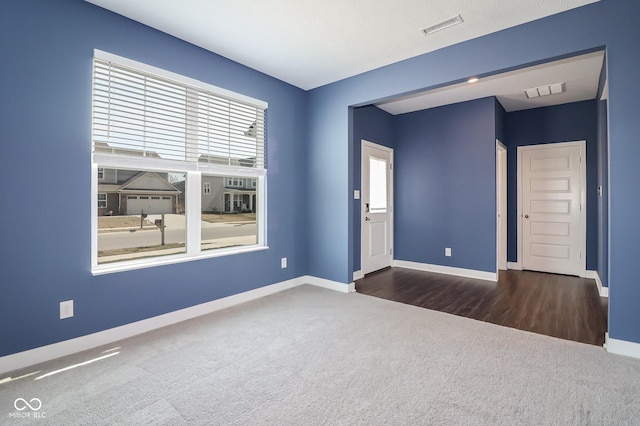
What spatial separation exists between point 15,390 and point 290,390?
1.70 m

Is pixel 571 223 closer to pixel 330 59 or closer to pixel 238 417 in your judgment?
pixel 330 59

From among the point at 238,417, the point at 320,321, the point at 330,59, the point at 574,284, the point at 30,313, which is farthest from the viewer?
the point at 574,284

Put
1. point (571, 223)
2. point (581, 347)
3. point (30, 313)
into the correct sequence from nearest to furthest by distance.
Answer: point (30, 313) < point (581, 347) < point (571, 223)

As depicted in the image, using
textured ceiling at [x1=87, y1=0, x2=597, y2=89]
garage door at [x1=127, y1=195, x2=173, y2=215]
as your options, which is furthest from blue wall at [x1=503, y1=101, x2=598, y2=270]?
garage door at [x1=127, y1=195, x2=173, y2=215]

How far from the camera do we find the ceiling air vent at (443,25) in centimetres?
271

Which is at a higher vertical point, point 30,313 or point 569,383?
point 30,313

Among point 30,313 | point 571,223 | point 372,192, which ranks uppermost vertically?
point 372,192

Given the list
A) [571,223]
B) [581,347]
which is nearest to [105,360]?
[581,347]

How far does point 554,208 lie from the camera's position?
5.14 m

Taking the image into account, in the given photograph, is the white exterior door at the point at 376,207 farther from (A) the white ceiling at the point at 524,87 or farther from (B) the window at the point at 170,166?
(B) the window at the point at 170,166

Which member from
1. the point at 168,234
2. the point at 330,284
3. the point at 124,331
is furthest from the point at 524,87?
the point at 124,331

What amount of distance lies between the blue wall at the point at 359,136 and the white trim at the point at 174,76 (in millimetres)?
1544

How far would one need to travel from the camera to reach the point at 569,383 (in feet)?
6.64

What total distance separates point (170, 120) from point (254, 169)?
107cm
